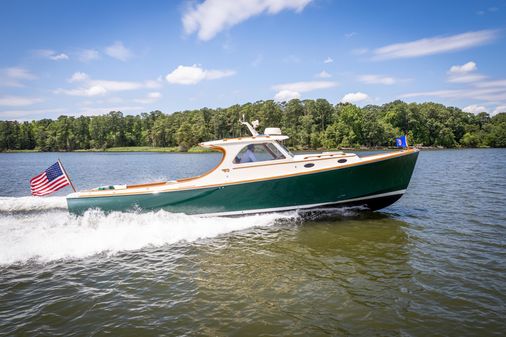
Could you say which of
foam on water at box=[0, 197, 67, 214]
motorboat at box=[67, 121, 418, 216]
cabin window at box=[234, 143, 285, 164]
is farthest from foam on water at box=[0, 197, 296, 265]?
cabin window at box=[234, 143, 285, 164]

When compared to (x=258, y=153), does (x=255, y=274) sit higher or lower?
lower

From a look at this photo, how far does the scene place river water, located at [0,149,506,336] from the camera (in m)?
5.39

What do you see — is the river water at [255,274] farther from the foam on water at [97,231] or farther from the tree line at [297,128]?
the tree line at [297,128]

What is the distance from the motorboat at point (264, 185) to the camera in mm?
10938

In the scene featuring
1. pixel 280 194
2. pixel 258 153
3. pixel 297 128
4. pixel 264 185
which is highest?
pixel 297 128

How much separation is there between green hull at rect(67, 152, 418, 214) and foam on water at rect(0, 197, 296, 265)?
31cm

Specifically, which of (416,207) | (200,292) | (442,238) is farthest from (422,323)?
(416,207)

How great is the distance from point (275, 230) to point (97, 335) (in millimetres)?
6324

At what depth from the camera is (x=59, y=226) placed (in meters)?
10.8

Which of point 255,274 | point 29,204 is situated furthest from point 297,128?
point 255,274

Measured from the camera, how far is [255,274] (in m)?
7.37

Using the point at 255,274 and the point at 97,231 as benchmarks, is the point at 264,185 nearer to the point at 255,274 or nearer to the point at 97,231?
the point at 255,274

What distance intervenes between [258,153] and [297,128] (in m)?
90.3

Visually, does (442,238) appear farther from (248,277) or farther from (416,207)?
(248,277)
